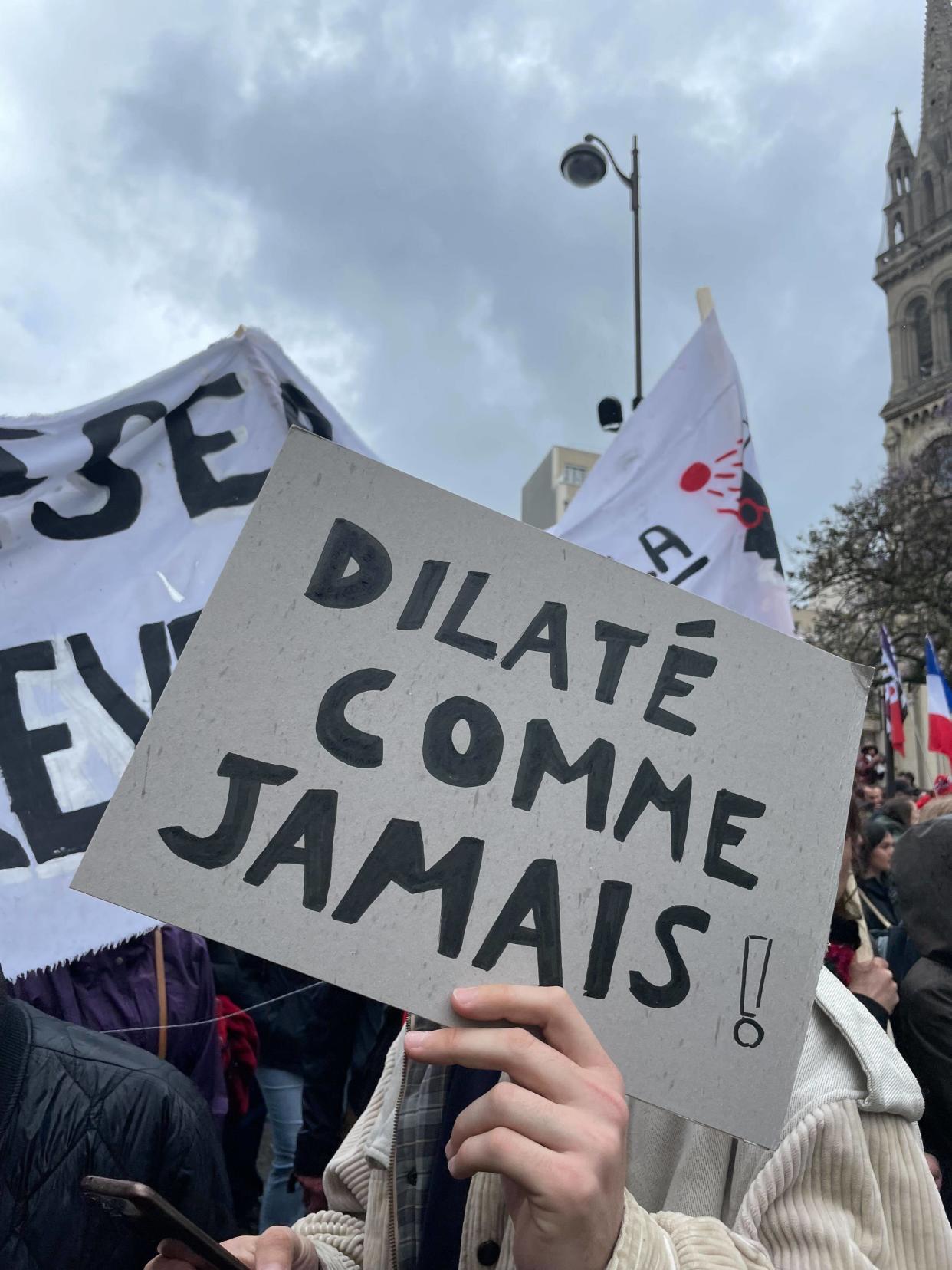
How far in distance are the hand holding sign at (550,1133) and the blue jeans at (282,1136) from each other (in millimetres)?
2550

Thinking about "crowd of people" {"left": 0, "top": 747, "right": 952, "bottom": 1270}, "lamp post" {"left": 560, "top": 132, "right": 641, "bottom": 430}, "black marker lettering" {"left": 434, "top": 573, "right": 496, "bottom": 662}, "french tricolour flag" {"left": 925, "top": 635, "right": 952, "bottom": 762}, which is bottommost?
"crowd of people" {"left": 0, "top": 747, "right": 952, "bottom": 1270}

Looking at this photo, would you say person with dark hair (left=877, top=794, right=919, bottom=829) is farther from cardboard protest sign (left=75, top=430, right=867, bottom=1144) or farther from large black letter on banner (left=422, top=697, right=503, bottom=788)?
large black letter on banner (left=422, top=697, right=503, bottom=788)

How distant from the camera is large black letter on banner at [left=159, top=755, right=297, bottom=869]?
92 centimetres

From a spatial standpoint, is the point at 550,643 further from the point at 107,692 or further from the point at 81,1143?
the point at 107,692

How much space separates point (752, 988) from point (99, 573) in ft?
6.35

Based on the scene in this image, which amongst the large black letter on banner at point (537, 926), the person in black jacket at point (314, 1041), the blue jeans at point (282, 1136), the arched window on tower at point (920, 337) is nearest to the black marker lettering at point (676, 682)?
the large black letter on banner at point (537, 926)

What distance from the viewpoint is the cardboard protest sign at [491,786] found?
93 cm

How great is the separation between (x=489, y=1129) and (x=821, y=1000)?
1.89 ft

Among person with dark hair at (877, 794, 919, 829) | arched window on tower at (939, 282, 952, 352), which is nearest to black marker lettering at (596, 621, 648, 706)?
person with dark hair at (877, 794, 919, 829)

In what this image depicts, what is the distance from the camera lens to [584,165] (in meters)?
9.08

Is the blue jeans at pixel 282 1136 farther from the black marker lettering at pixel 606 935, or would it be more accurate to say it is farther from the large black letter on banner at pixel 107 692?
the black marker lettering at pixel 606 935

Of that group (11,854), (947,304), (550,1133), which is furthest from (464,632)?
(947,304)

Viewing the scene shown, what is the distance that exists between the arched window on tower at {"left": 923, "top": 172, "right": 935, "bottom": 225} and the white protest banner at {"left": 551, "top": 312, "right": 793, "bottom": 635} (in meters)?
73.0

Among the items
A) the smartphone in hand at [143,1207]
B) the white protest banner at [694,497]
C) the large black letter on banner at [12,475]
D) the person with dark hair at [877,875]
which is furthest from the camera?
the person with dark hair at [877,875]
